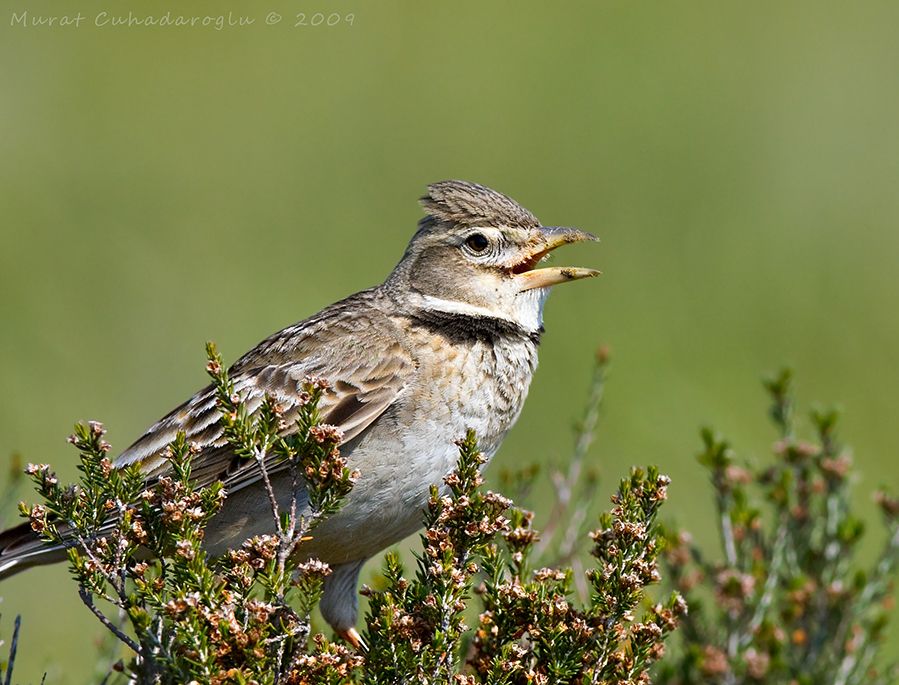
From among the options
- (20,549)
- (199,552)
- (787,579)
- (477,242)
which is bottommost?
(787,579)

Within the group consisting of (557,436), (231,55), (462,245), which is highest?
(231,55)

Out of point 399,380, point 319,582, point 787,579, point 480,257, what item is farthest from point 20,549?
point 787,579

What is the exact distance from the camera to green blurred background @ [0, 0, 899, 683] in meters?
11.6

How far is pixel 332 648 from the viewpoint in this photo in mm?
4395

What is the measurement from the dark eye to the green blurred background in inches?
154

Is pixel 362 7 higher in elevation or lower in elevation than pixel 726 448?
higher

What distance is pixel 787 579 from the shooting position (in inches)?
252

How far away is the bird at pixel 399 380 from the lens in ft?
17.7

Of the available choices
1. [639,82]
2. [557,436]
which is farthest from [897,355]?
[639,82]

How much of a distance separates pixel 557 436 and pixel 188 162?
20.3 feet

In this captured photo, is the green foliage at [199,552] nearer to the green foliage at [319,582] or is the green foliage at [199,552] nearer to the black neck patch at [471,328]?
the green foliage at [319,582]

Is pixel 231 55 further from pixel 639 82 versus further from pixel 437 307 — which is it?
pixel 437 307

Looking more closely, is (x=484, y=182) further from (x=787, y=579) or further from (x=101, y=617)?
(x=101, y=617)

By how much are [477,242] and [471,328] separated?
49 cm
